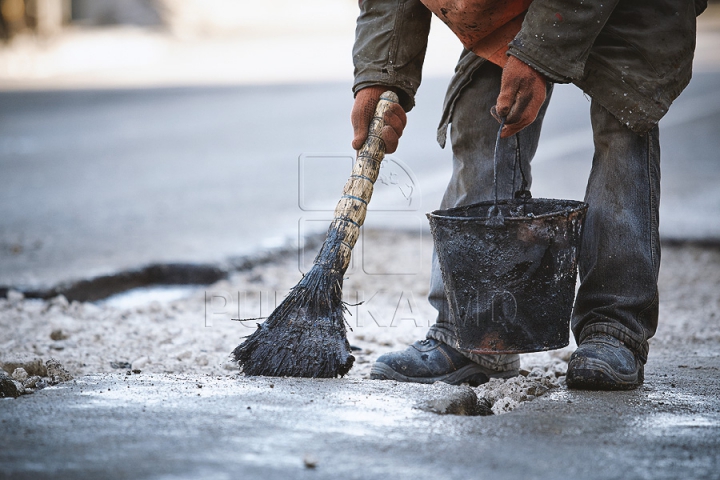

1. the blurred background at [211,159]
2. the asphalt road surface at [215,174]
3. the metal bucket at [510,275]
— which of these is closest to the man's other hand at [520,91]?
the metal bucket at [510,275]

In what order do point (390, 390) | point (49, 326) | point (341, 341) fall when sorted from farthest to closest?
point (49, 326) → point (341, 341) → point (390, 390)

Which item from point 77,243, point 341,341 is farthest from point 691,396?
point 77,243

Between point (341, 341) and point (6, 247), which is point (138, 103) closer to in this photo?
point (6, 247)

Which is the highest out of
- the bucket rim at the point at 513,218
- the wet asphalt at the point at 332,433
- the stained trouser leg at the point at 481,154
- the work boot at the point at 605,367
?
the stained trouser leg at the point at 481,154

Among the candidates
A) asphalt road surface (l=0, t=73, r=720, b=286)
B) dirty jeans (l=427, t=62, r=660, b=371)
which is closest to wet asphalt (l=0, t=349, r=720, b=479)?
dirty jeans (l=427, t=62, r=660, b=371)

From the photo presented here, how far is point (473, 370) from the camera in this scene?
2645 mm

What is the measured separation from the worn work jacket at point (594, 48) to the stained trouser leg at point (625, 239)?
0.36 feet

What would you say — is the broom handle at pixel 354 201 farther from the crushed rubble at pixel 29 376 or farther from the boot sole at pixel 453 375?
the crushed rubble at pixel 29 376

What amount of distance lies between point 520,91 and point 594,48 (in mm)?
334

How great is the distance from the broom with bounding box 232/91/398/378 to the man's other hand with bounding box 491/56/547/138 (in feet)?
1.76

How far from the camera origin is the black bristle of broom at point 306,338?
2455mm

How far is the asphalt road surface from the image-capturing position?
15.9 ft

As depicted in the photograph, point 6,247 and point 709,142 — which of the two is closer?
point 6,247

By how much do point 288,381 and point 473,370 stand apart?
653mm
